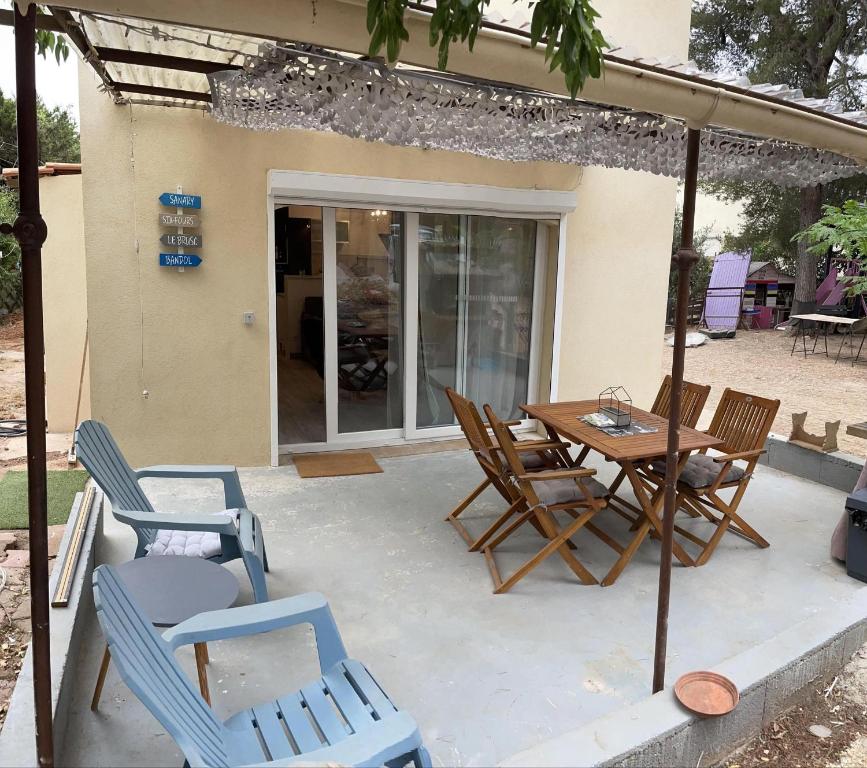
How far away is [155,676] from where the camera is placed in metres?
1.90

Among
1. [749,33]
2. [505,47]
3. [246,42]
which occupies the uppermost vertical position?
[749,33]

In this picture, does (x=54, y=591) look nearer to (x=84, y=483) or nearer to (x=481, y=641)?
(x=481, y=641)

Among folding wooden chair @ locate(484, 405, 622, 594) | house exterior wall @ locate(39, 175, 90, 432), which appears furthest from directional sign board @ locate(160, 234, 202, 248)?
folding wooden chair @ locate(484, 405, 622, 594)

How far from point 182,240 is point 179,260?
153mm

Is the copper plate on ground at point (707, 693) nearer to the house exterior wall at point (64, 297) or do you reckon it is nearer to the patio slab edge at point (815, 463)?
the patio slab edge at point (815, 463)

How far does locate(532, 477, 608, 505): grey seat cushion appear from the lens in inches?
149

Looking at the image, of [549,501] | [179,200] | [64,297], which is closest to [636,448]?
[549,501]

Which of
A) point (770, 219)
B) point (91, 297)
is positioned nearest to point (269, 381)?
point (91, 297)

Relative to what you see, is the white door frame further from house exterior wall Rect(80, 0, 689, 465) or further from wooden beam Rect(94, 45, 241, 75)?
wooden beam Rect(94, 45, 241, 75)

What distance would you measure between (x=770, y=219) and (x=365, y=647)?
1739cm

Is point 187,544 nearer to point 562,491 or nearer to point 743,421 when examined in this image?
point 562,491

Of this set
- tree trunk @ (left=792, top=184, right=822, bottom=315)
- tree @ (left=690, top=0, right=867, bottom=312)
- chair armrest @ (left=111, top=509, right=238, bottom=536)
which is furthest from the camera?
tree trunk @ (left=792, top=184, right=822, bottom=315)

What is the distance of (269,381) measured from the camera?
5.59 meters

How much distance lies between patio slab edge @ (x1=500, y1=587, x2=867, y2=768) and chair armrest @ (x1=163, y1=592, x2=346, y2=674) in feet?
2.19
